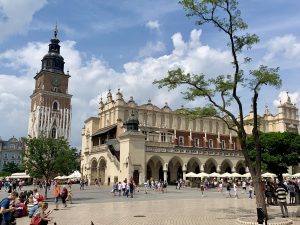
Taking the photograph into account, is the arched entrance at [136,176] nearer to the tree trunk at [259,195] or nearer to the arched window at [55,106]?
the tree trunk at [259,195]

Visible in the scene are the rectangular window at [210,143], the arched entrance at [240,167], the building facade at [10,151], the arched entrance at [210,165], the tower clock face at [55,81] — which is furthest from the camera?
the building facade at [10,151]

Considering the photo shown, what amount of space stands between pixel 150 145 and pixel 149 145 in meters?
0.61

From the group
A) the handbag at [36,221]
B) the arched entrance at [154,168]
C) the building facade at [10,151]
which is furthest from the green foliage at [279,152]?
the building facade at [10,151]

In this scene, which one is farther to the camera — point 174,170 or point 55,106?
point 55,106

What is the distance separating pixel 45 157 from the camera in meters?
28.8

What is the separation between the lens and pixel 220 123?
219ft

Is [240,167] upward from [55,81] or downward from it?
downward

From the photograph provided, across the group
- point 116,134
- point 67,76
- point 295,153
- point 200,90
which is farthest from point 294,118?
point 200,90

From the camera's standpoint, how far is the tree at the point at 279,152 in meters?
31.0

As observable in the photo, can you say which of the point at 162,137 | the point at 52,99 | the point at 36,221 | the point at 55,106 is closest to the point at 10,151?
the point at 55,106

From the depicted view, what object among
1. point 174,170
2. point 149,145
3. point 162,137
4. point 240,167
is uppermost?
point 162,137

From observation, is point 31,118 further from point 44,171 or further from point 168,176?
point 44,171

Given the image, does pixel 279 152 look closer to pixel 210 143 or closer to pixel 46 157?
pixel 46 157

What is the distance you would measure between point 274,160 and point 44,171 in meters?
19.4
